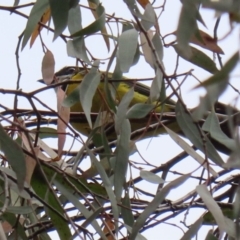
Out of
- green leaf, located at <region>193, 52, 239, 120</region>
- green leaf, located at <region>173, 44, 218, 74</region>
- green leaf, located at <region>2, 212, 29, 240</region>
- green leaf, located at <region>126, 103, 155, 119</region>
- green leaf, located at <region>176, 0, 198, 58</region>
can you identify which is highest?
green leaf, located at <region>173, 44, 218, 74</region>

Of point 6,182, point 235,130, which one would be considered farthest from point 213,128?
point 235,130

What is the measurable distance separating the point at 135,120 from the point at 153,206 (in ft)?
3.54

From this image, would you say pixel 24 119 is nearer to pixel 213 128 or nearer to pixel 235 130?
pixel 213 128

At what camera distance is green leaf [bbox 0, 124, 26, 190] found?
1215mm

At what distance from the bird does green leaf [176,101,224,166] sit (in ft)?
0.14

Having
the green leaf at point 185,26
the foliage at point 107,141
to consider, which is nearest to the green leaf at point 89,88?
the foliage at point 107,141

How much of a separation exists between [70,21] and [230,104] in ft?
2.91

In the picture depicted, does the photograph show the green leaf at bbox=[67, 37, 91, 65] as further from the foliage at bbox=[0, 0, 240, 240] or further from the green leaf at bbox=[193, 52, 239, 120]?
the green leaf at bbox=[193, 52, 239, 120]

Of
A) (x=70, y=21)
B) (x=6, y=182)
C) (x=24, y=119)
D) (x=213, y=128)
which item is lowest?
(x=6, y=182)

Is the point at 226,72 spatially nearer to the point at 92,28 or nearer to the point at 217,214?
the point at 217,214

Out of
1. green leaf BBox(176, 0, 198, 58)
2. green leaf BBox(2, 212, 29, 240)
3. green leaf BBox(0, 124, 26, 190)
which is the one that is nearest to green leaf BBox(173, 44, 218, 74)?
green leaf BBox(0, 124, 26, 190)

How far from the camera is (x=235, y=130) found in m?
0.71

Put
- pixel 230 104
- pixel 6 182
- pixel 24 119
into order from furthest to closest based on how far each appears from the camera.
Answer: pixel 24 119, pixel 6 182, pixel 230 104

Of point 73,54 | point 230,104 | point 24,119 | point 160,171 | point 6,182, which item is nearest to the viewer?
point 230,104
